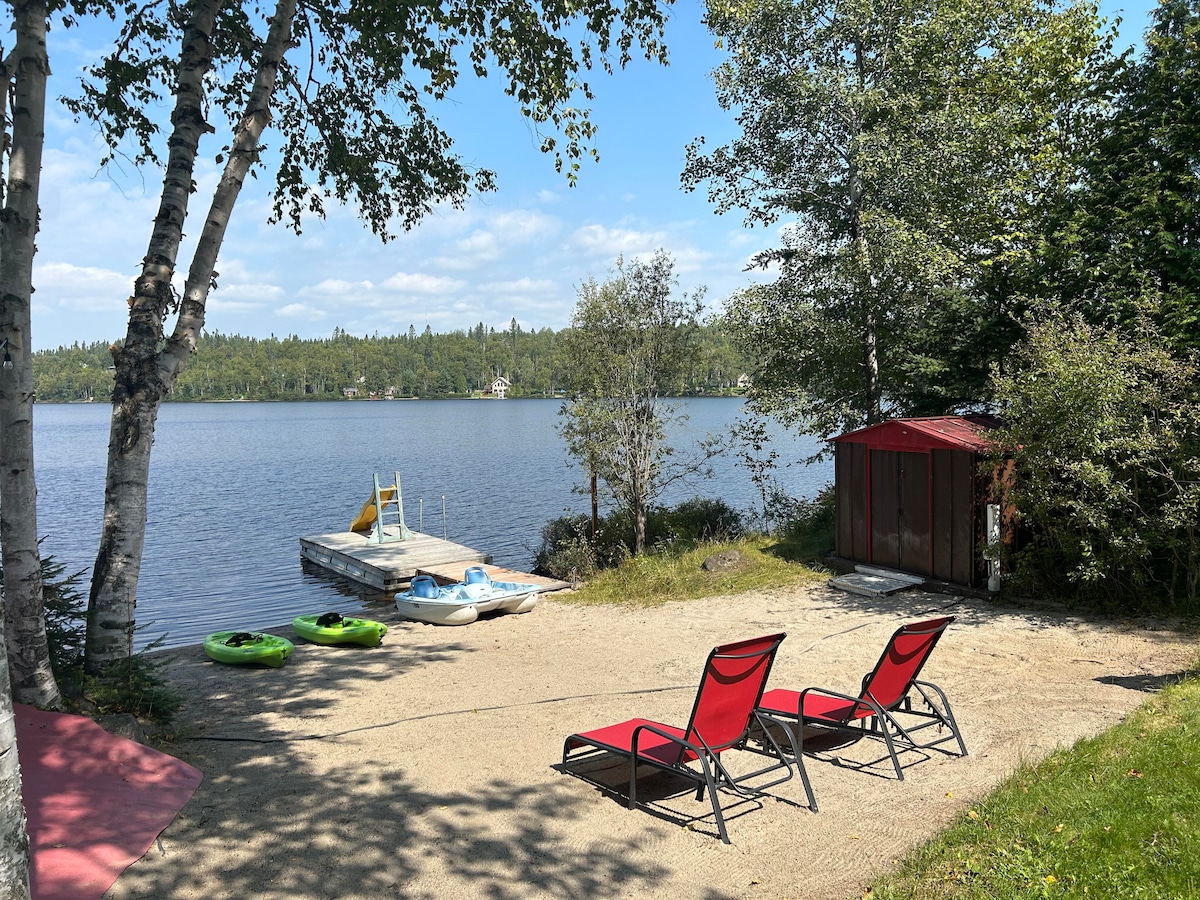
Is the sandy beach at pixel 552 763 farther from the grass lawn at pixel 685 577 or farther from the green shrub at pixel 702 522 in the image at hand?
the green shrub at pixel 702 522

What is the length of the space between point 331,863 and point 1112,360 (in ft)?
28.3

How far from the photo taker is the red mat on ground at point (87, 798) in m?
3.86

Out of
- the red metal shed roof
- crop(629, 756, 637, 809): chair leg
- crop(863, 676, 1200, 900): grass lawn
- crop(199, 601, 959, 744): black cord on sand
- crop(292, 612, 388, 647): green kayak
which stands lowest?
crop(292, 612, 388, 647): green kayak

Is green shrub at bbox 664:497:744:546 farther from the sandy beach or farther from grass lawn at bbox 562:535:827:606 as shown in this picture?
the sandy beach

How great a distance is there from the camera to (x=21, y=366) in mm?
5344

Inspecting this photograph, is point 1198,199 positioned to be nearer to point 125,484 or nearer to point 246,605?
point 125,484

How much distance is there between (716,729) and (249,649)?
596cm

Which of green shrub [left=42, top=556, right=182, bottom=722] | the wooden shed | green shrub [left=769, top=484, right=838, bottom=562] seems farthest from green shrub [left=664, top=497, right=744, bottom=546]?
green shrub [left=42, top=556, right=182, bottom=722]

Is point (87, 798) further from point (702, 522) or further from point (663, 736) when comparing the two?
point (702, 522)

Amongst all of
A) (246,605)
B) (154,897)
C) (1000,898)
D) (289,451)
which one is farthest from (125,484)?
(289,451)

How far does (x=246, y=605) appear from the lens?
55.1 ft

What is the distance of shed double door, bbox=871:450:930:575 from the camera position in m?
11.5

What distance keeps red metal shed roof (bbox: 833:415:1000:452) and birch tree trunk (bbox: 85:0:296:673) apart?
842cm

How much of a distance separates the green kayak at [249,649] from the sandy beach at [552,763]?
155 millimetres
